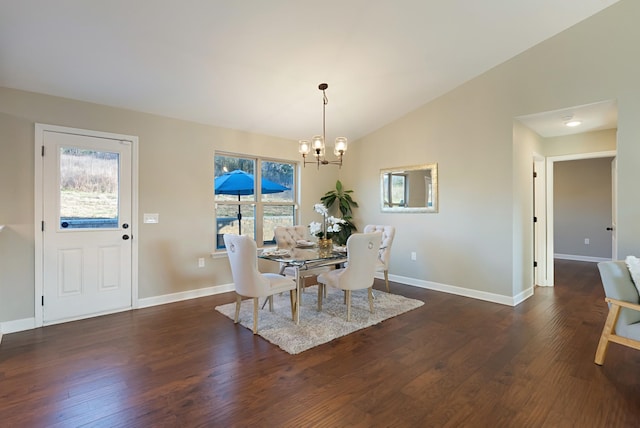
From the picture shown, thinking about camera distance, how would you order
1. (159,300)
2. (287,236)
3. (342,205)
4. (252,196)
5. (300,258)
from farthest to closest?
(342,205) < (252,196) < (287,236) < (159,300) < (300,258)

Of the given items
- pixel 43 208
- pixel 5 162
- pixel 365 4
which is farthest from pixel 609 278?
pixel 5 162

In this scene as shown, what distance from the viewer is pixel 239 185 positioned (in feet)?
15.8

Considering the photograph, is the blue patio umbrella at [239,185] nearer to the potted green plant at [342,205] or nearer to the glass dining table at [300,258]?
the potted green plant at [342,205]

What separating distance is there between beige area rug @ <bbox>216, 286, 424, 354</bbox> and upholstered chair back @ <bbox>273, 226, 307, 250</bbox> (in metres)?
0.73

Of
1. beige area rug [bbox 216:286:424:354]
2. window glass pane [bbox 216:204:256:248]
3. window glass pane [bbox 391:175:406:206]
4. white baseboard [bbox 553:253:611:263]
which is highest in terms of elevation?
window glass pane [bbox 391:175:406:206]

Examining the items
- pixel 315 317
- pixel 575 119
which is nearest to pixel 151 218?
pixel 315 317

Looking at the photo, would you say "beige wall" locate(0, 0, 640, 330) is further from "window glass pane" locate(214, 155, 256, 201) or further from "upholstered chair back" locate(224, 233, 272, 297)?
"upholstered chair back" locate(224, 233, 272, 297)

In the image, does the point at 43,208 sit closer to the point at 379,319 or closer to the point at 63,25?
the point at 63,25

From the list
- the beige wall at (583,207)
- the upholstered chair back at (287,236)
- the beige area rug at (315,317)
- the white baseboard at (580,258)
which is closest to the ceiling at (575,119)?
the beige area rug at (315,317)

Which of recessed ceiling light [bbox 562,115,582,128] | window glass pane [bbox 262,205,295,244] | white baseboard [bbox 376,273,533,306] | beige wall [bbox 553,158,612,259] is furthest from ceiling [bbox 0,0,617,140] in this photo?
beige wall [bbox 553,158,612,259]

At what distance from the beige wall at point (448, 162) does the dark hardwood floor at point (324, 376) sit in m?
0.90

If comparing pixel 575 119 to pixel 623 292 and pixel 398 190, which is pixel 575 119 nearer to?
pixel 398 190

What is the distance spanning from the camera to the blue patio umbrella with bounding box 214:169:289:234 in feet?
15.4

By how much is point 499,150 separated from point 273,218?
11.4 feet
